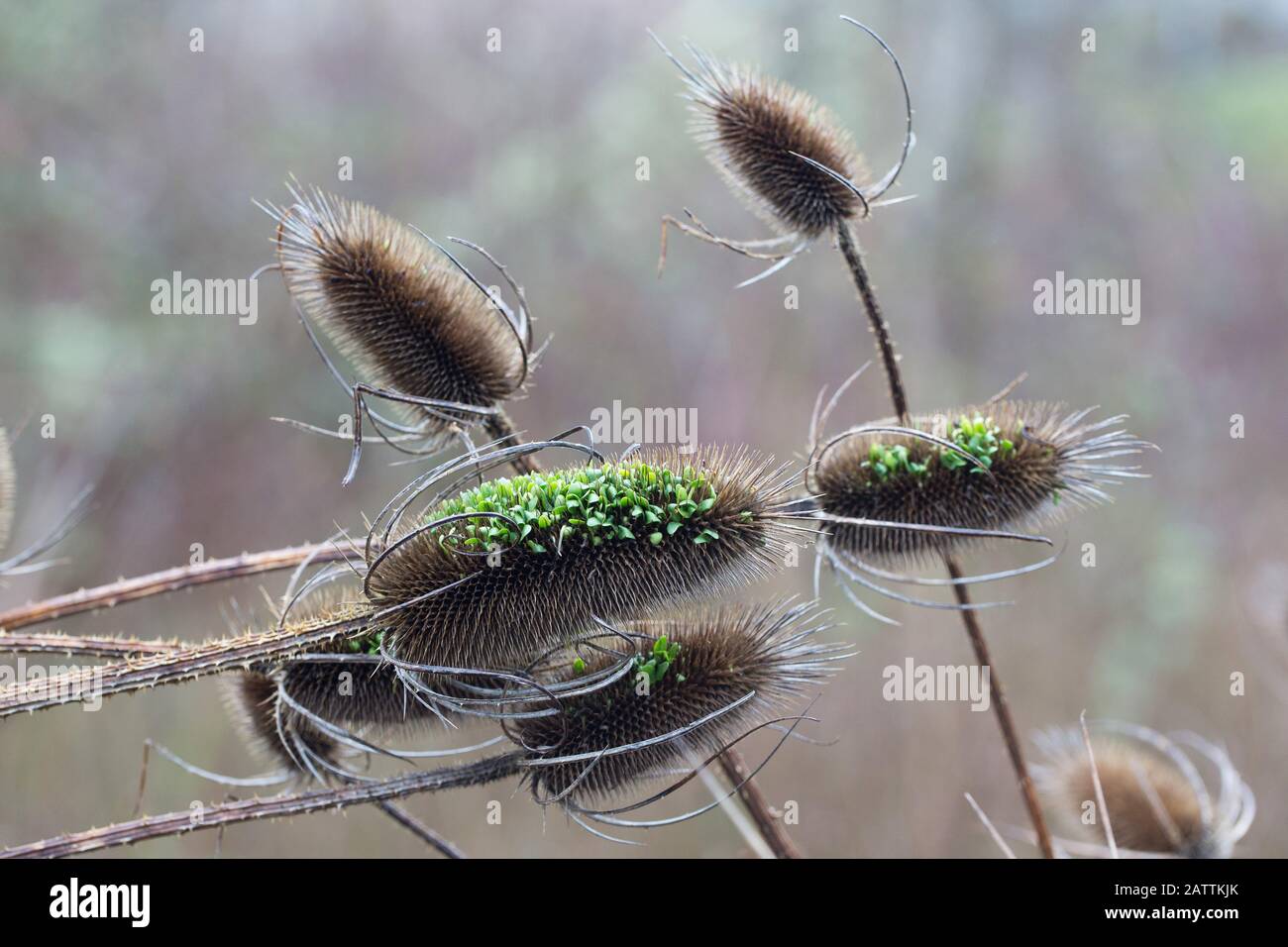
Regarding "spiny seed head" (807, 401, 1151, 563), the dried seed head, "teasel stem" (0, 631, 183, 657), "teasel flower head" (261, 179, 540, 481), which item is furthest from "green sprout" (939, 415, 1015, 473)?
the dried seed head

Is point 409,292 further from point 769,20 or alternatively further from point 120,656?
point 769,20

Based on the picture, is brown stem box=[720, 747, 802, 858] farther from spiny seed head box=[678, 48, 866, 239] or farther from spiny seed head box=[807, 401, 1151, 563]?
spiny seed head box=[678, 48, 866, 239]

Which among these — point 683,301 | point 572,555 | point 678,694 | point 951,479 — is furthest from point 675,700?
point 683,301

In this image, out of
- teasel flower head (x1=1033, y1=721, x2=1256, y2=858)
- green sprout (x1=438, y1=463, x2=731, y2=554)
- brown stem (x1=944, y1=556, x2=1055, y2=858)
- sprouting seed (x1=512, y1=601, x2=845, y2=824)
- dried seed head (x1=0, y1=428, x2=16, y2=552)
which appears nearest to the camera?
green sprout (x1=438, y1=463, x2=731, y2=554)

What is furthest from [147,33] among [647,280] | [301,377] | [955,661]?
[955,661]

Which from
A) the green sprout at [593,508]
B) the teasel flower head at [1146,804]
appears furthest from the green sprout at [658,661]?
the teasel flower head at [1146,804]

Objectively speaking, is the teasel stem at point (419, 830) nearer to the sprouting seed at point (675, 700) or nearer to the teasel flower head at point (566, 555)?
the sprouting seed at point (675, 700)
